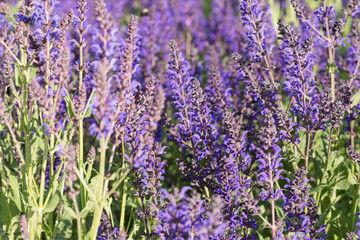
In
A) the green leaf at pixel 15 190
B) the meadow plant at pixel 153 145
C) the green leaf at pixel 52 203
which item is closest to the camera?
the meadow plant at pixel 153 145

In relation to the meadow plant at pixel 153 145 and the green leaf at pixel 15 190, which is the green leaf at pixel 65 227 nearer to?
the meadow plant at pixel 153 145

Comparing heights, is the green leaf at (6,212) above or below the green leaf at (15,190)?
below

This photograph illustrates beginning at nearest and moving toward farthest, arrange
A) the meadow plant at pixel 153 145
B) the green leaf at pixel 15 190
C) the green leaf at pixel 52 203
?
the meadow plant at pixel 153 145 → the green leaf at pixel 52 203 → the green leaf at pixel 15 190

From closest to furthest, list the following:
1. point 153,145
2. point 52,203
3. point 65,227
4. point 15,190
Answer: point 52,203
point 15,190
point 153,145
point 65,227

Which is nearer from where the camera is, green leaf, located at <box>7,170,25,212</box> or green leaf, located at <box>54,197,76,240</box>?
green leaf, located at <box>7,170,25,212</box>

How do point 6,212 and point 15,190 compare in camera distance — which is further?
point 6,212

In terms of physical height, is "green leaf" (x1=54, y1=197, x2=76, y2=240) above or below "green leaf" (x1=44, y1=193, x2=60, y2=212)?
below

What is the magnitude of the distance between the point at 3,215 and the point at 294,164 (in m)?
3.00

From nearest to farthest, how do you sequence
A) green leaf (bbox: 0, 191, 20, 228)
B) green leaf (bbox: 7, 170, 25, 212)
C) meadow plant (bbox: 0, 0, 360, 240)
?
1. meadow plant (bbox: 0, 0, 360, 240)
2. green leaf (bbox: 7, 170, 25, 212)
3. green leaf (bbox: 0, 191, 20, 228)

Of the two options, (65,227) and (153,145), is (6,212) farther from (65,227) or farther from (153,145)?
(153,145)

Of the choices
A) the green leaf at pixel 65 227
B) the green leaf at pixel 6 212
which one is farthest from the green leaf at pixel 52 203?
the green leaf at pixel 6 212

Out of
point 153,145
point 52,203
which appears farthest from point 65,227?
point 153,145

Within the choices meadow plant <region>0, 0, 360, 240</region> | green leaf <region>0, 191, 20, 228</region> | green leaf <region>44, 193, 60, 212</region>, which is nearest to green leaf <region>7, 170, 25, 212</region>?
meadow plant <region>0, 0, 360, 240</region>

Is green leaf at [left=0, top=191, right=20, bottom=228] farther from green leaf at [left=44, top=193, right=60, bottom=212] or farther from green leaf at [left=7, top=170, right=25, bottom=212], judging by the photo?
green leaf at [left=44, top=193, right=60, bottom=212]
